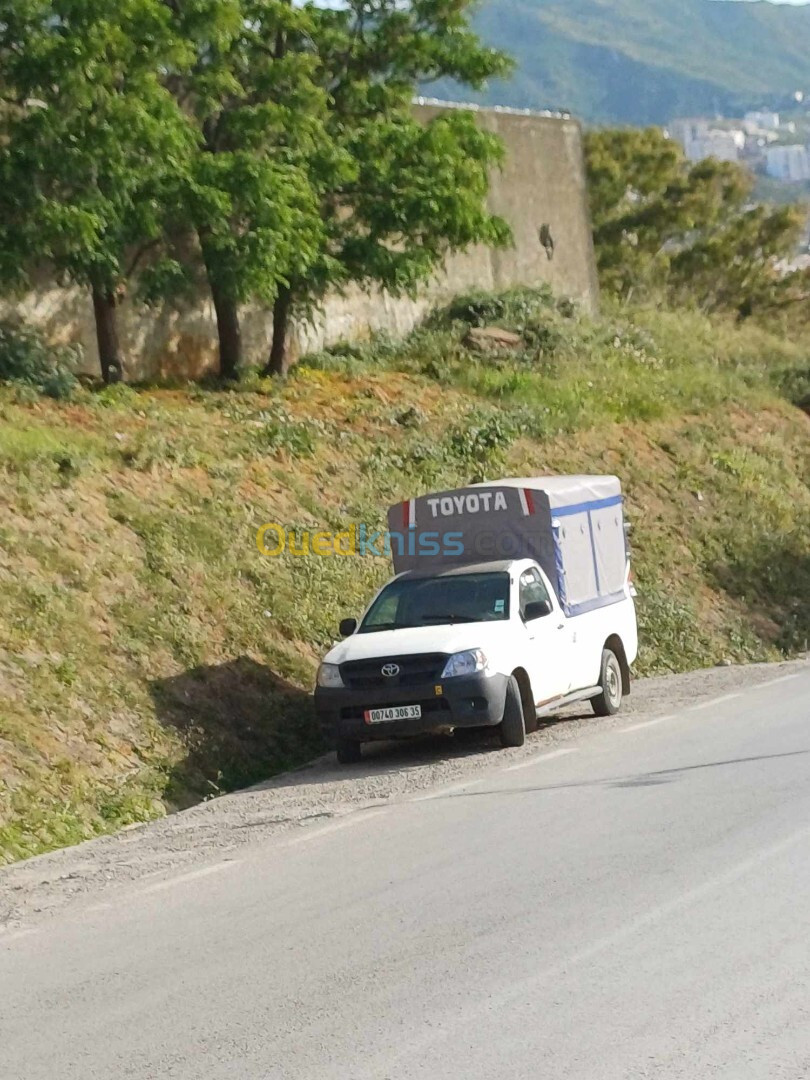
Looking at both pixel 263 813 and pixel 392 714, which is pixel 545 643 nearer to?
pixel 392 714

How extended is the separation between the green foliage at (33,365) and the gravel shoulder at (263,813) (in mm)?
7848

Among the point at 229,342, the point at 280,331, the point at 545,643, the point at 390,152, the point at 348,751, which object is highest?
the point at 390,152

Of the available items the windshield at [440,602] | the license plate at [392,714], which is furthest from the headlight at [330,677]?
the windshield at [440,602]

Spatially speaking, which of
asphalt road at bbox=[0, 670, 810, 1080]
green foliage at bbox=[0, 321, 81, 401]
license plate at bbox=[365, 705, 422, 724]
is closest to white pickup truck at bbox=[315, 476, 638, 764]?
license plate at bbox=[365, 705, 422, 724]

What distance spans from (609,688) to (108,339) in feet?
31.5

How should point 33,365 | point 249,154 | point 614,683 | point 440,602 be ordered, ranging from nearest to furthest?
point 440,602 → point 614,683 → point 33,365 → point 249,154

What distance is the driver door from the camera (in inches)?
625

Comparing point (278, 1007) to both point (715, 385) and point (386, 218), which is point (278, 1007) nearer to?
point (386, 218)

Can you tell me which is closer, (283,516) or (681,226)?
(283,516)

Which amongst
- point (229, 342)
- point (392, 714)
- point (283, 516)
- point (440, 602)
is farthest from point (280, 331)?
point (392, 714)

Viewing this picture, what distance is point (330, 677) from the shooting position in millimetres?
15031

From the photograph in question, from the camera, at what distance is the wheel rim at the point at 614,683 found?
17.9 metres

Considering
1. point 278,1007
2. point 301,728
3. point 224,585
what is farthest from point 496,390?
point 278,1007

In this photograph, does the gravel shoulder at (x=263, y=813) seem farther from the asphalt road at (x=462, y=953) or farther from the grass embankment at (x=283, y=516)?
the grass embankment at (x=283, y=516)
